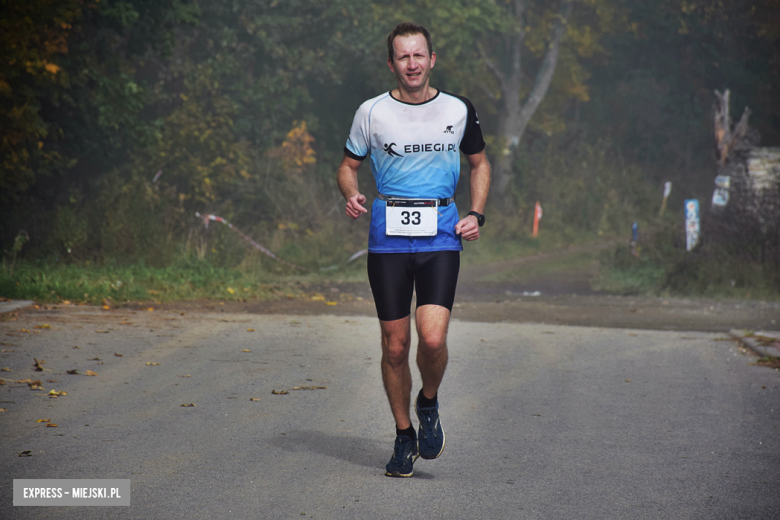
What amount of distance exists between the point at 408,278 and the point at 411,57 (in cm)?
118

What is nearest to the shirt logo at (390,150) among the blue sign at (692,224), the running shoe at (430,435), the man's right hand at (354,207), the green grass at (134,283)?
the man's right hand at (354,207)

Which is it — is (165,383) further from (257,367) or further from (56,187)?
(56,187)

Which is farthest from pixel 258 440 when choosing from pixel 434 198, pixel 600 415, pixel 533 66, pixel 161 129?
pixel 533 66

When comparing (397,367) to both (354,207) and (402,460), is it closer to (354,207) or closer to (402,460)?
(402,460)

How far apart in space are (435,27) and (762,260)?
1442 centimetres

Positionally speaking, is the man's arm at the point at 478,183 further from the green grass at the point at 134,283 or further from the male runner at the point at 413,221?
the green grass at the point at 134,283

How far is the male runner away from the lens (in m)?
4.77

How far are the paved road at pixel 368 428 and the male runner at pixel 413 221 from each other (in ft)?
1.46

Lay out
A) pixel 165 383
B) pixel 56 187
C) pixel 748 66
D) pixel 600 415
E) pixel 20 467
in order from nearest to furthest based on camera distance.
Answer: pixel 20 467, pixel 600 415, pixel 165 383, pixel 56 187, pixel 748 66

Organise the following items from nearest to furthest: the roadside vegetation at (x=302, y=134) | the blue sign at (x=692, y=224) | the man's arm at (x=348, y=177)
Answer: the man's arm at (x=348, y=177) → the roadside vegetation at (x=302, y=134) → the blue sign at (x=692, y=224)

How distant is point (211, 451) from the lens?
5027mm

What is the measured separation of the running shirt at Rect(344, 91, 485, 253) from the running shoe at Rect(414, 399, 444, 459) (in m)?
0.89

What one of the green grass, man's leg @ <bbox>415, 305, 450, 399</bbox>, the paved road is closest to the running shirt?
man's leg @ <bbox>415, 305, 450, 399</bbox>

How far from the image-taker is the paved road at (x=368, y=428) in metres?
4.26
